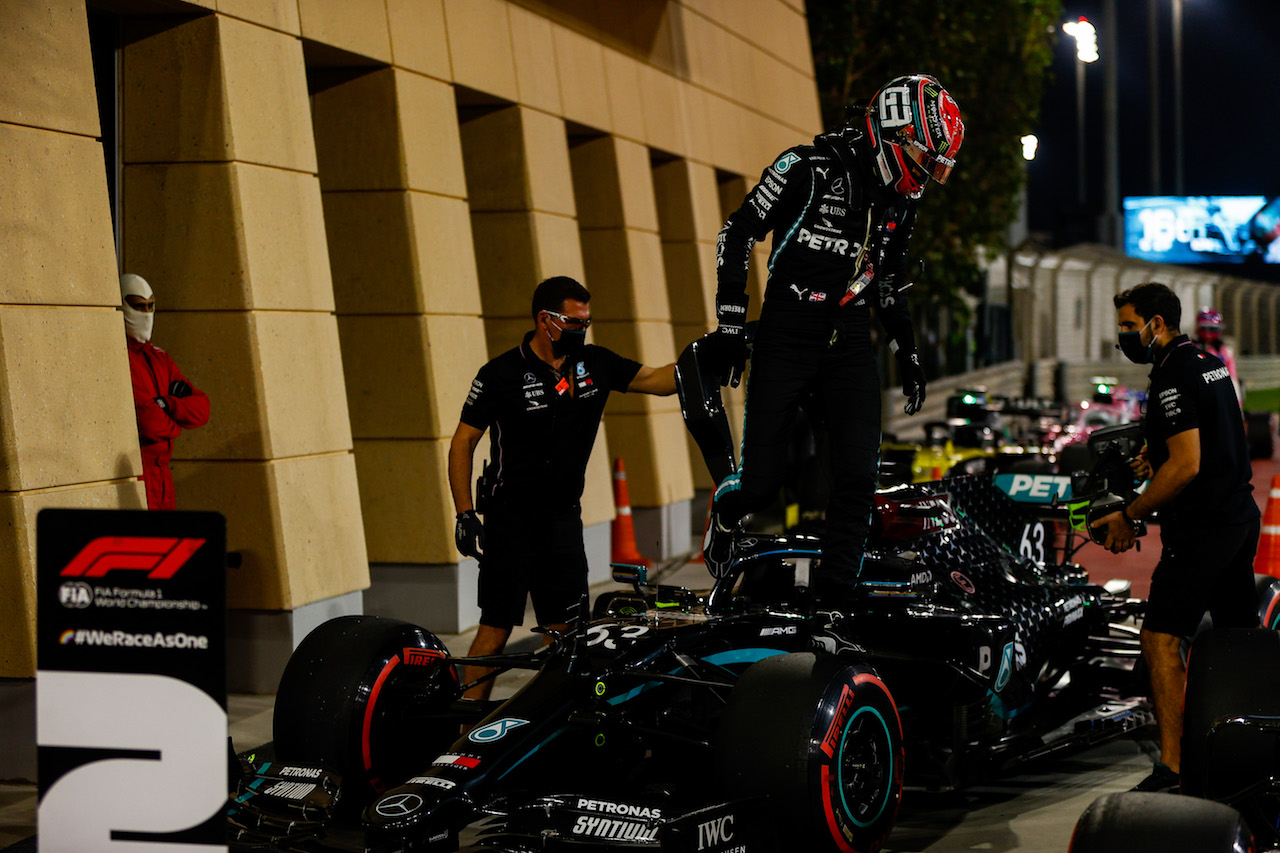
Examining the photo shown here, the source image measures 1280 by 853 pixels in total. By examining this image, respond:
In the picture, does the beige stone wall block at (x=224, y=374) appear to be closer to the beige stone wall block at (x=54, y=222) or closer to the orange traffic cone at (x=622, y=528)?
the beige stone wall block at (x=54, y=222)

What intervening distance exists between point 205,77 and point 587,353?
2.90 m

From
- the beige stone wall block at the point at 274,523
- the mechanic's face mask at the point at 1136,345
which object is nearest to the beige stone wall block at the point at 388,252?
the beige stone wall block at the point at 274,523

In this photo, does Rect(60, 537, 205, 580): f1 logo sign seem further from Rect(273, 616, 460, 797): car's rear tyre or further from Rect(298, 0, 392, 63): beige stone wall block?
Rect(298, 0, 392, 63): beige stone wall block

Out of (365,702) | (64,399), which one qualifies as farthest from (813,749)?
(64,399)

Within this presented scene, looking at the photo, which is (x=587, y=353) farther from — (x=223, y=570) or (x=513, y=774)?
(x=223, y=570)

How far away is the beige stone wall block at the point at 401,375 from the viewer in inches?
378

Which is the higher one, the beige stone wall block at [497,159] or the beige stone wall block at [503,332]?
the beige stone wall block at [497,159]

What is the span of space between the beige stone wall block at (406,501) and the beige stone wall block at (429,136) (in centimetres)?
175

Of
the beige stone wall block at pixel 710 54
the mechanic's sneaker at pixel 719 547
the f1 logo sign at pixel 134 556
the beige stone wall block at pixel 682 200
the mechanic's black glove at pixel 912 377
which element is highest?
the beige stone wall block at pixel 710 54

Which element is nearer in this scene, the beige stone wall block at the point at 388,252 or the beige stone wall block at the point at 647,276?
the beige stone wall block at the point at 388,252

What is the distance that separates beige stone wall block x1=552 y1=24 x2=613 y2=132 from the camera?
12.2 metres

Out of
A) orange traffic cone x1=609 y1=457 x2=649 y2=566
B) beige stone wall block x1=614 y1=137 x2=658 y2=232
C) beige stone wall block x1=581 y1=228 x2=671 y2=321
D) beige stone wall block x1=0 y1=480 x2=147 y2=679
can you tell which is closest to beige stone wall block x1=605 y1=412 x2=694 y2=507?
beige stone wall block x1=581 y1=228 x2=671 y2=321

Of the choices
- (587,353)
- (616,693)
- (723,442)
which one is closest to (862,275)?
(723,442)

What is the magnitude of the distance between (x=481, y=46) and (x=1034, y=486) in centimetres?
557
